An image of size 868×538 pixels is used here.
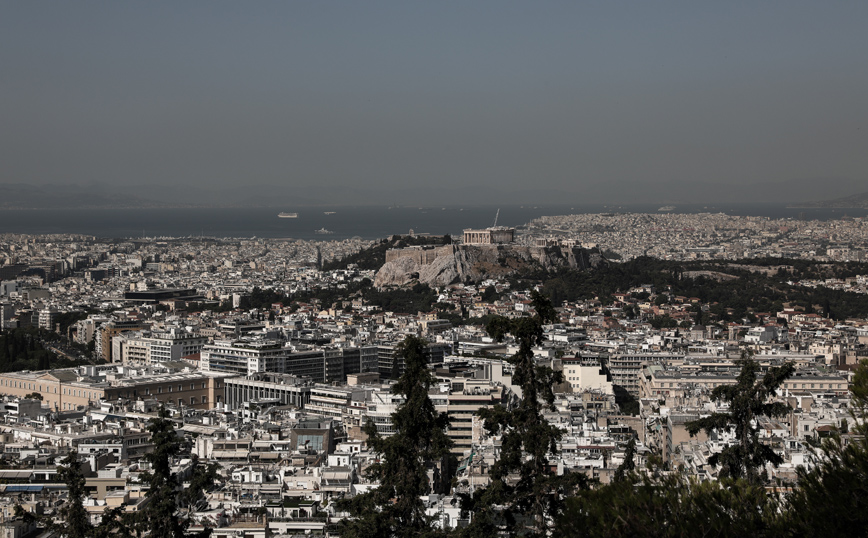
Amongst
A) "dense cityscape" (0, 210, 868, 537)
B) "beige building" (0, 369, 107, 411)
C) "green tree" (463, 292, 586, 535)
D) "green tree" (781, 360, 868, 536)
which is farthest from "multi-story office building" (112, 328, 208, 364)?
"green tree" (781, 360, 868, 536)

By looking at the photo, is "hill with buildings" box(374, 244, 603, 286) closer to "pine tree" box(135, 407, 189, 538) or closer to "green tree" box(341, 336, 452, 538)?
"green tree" box(341, 336, 452, 538)

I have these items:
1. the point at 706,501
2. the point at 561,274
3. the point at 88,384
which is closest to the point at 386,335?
the point at 88,384

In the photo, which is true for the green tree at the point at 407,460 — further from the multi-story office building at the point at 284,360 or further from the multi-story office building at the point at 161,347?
the multi-story office building at the point at 161,347

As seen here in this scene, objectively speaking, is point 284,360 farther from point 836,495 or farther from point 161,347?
point 836,495

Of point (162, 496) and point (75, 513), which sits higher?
point (162, 496)

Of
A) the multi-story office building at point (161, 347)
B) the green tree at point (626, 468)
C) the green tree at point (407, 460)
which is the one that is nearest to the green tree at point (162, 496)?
the green tree at point (407, 460)

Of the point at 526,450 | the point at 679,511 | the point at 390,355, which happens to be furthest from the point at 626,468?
the point at 390,355
